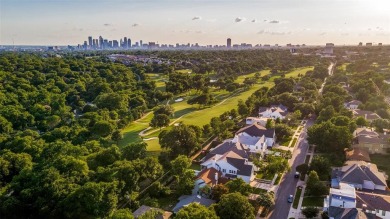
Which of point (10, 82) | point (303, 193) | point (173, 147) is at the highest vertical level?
point (10, 82)

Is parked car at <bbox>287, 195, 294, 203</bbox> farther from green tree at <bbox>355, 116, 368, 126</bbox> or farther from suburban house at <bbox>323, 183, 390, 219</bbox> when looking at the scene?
green tree at <bbox>355, 116, 368, 126</bbox>

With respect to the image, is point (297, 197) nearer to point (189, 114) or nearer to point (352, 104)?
point (189, 114)

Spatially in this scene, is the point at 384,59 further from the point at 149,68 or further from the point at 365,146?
the point at 365,146

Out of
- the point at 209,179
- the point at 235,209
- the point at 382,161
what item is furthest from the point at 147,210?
the point at 382,161

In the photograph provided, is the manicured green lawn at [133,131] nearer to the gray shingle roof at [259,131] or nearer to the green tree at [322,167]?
the gray shingle roof at [259,131]

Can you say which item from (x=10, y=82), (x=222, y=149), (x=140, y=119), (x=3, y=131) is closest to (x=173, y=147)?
(x=222, y=149)

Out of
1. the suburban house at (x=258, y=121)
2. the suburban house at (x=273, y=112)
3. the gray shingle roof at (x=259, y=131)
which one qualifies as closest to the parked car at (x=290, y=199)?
the gray shingle roof at (x=259, y=131)

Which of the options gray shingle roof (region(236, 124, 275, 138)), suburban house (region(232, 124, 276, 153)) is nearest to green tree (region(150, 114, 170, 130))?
suburban house (region(232, 124, 276, 153))
